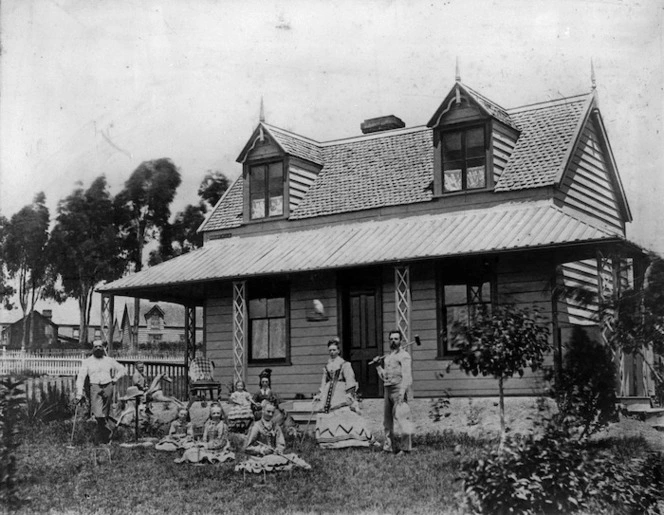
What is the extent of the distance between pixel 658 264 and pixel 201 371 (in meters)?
13.8

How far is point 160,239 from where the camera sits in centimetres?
4150

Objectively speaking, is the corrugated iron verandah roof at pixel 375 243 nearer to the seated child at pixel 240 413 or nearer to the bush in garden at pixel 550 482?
the seated child at pixel 240 413

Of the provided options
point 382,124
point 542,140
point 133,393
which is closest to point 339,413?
point 133,393

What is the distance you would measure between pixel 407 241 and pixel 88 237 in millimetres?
28215

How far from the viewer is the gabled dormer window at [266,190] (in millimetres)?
20641

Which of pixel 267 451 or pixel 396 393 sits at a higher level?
pixel 396 393

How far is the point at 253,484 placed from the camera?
10.6 metres

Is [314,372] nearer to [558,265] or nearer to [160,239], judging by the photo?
[558,265]

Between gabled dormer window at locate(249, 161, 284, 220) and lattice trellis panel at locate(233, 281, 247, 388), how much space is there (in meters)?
2.47

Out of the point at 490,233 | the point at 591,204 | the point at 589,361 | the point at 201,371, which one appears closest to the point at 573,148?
the point at 591,204

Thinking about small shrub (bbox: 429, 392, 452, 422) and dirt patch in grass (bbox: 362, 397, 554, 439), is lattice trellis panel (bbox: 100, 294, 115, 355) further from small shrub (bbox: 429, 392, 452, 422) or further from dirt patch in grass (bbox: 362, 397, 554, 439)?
small shrub (bbox: 429, 392, 452, 422)

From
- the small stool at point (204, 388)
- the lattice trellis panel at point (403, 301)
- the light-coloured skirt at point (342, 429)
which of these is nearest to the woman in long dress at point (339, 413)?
the light-coloured skirt at point (342, 429)

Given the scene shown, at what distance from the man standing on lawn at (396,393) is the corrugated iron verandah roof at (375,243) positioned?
3.52 meters

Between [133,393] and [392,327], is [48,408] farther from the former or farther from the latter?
[392,327]
